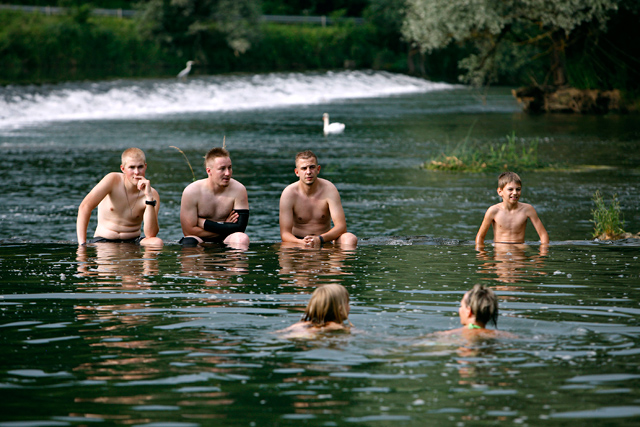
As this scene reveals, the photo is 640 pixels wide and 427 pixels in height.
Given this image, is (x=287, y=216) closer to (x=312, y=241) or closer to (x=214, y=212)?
(x=312, y=241)

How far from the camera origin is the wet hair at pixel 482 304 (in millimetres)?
6453

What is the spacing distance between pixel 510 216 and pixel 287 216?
284cm

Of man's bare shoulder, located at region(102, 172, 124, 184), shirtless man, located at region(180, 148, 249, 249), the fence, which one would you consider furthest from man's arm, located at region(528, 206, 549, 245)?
the fence

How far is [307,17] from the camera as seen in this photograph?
3214 inches

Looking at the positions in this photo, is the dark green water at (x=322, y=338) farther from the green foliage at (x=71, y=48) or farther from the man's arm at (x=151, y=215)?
the green foliage at (x=71, y=48)

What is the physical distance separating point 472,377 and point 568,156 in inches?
816

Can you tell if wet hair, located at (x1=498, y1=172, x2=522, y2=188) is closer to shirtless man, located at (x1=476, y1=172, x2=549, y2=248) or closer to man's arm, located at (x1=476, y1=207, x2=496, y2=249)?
shirtless man, located at (x1=476, y1=172, x2=549, y2=248)

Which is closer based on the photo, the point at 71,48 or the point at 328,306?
the point at 328,306

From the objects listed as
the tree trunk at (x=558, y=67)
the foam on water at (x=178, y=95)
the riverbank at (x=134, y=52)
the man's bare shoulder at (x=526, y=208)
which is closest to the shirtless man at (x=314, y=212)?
the man's bare shoulder at (x=526, y=208)

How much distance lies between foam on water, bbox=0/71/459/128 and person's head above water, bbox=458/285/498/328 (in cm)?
3039

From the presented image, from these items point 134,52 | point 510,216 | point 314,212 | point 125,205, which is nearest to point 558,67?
point 510,216

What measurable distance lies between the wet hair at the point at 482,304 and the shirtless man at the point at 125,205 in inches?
198

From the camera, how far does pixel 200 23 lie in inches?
2562

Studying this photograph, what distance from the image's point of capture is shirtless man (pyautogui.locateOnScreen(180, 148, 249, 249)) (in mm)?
11125
